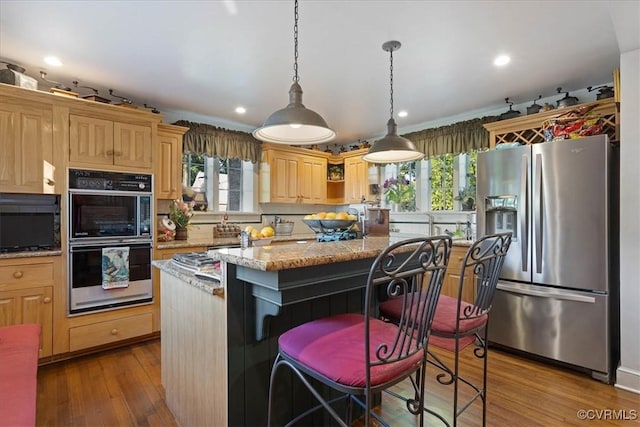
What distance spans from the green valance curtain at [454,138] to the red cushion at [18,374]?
418 centimetres

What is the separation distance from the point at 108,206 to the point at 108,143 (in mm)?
584

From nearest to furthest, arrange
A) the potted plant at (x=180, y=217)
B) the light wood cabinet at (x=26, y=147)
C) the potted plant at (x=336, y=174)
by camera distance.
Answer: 1. the light wood cabinet at (x=26, y=147)
2. the potted plant at (x=180, y=217)
3. the potted plant at (x=336, y=174)

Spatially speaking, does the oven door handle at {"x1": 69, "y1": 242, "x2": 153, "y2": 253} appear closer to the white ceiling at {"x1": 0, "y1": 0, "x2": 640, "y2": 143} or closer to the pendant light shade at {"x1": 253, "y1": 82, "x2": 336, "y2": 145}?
the white ceiling at {"x1": 0, "y1": 0, "x2": 640, "y2": 143}

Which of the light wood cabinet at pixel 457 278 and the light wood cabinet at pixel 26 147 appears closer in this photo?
the light wood cabinet at pixel 26 147

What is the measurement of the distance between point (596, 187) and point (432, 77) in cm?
158

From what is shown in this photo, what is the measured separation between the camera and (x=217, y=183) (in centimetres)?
441

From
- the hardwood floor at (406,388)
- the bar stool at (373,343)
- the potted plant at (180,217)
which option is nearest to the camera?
the bar stool at (373,343)

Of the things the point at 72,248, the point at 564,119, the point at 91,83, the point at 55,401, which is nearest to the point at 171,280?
the point at 55,401

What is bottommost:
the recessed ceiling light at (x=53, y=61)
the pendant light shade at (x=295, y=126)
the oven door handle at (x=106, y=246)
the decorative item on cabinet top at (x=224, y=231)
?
the oven door handle at (x=106, y=246)

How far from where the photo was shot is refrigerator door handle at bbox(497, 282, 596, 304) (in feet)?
8.15

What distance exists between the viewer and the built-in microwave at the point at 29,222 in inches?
105

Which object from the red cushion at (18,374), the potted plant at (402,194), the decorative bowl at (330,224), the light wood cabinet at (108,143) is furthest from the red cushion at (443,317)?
the potted plant at (402,194)

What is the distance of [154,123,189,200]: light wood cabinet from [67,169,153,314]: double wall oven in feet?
1.08

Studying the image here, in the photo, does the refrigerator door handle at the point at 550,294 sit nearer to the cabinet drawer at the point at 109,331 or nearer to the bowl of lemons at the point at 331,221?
the bowl of lemons at the point at 331,221
